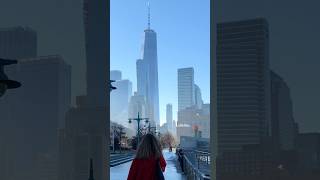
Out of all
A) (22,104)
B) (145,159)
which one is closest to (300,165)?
(145,159)

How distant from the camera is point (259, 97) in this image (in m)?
7.01

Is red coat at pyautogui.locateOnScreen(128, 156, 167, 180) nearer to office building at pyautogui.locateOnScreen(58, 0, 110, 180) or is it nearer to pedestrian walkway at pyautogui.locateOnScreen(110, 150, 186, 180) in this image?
office building at pyautogui.locateOnScreen(58, 0, 110, 180)

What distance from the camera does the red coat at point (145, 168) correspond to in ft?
15.5

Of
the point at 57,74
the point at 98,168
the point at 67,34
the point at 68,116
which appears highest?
the point at 67,34

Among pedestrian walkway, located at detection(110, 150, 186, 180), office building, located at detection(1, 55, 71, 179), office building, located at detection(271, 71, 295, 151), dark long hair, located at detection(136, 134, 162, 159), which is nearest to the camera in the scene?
dark long hair, located at detection(136, 134, 162, 159)

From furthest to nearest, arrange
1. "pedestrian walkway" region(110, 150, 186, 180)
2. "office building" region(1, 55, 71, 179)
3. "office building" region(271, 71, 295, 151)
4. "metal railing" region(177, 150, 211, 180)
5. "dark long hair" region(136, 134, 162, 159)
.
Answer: "pedestrian walkway" region(110, 150, 186, 180)
"metal railing" region(177, 150, 211, 180)
"office building" region(1, 55, 71, 179)
"office building" region(271, 71, 295, 151)
"dark long hair" region(136, 134, 162, 159)

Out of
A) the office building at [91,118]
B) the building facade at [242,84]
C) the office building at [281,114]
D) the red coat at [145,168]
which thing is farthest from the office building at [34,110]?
the red coat at [145,168]

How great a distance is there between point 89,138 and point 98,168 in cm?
44

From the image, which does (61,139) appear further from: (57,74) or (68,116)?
(57,74)

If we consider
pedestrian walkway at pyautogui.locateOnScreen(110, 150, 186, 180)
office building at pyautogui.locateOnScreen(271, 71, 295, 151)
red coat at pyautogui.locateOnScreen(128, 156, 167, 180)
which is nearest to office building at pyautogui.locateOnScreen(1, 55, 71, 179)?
office building at pyautogui.locateOnScreen(271, 71, 295, 151)

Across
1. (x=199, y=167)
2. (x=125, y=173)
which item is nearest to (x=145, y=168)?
(x=199, y=167)

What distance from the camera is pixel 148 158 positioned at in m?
4.71

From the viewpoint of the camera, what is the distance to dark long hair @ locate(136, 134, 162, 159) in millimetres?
4691

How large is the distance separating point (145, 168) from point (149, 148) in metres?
0.18
